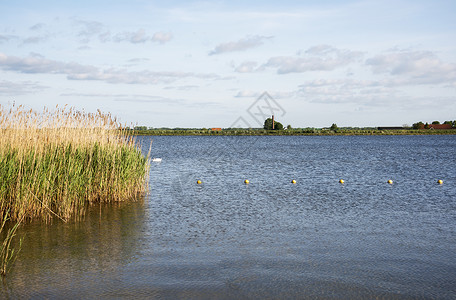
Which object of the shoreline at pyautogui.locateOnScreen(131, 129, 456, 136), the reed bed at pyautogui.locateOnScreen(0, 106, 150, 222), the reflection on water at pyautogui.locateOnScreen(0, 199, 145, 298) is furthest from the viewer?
the shoreline at pyautogui.locateOnScreen(131, 129, 456, 136)

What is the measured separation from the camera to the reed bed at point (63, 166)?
38.5 feet

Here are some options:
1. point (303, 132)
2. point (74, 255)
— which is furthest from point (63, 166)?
point (303, 132)

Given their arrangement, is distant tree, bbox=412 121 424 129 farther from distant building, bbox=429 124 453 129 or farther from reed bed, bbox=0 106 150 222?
reed bed, bbox=0 106 150 222

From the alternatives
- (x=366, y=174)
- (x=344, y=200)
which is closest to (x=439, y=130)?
(x=366, y=174)

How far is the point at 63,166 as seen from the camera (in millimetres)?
13141

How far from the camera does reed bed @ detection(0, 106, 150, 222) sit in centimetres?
1173

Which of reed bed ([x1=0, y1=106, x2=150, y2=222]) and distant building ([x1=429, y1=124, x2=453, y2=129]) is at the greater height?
distant building ([x1=429, y1=124, x2=453, y2=129])

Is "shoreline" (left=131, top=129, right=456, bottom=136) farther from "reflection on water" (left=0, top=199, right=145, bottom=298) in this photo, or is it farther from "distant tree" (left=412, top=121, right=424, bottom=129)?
"reflection on water" (left=0, top=199, right=145, bottom=298)

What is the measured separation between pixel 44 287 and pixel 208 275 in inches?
121

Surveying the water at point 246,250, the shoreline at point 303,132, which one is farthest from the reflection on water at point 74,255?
the shoreline at point 303,132

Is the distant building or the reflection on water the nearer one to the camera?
the reflection on water

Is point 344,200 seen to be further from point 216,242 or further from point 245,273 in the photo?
point 245,273

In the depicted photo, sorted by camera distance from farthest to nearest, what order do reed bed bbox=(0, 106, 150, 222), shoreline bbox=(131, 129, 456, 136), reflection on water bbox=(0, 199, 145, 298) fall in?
1. shoreline bbox=(131, 129, 456, 136)
2. reed bed bbox=(0, 106, 150, 222)
3. reflection on water bbox=(0, 199, 145, 298)

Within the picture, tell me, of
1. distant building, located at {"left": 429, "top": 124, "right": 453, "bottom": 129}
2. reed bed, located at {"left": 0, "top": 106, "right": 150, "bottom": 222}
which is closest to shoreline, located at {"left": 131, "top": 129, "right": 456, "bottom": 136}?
distant building, located at {"left": 429, "top": 124, "right": 453, "bottom": 129}
